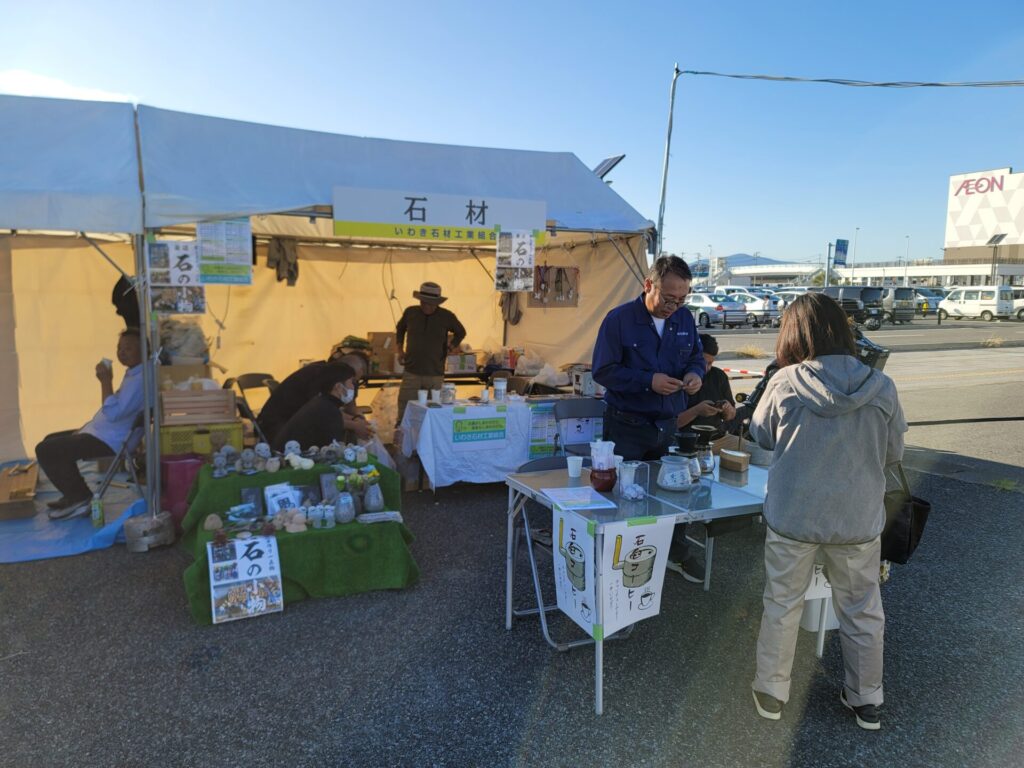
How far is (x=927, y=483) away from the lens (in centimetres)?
575

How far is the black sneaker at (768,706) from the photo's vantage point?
2461mm

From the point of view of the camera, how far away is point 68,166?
154 inches

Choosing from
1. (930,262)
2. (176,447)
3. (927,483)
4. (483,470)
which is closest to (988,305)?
(927,483)

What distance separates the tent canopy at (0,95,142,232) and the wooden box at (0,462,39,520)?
1.94m

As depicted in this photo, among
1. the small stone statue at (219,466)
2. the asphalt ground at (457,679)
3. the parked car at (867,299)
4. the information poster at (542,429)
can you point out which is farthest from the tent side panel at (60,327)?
the parked car at (867,299)

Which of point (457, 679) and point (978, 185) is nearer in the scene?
point (457, 679)

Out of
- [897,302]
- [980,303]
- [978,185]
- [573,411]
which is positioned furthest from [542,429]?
[978,185]

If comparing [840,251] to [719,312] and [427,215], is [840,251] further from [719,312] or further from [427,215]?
[427,215]

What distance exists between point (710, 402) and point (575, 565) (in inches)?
95.9

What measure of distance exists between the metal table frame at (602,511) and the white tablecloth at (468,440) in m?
1.88

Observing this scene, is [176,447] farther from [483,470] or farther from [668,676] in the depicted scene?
[668,676]

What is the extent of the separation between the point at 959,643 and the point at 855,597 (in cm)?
130

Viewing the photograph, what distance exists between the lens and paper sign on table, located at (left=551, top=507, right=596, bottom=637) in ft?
8.22

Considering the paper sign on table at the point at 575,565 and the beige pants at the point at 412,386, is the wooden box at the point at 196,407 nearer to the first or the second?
the beige pants at the point at 412,386
